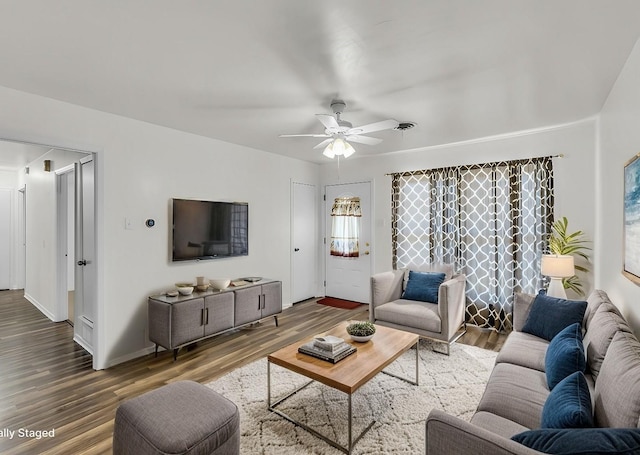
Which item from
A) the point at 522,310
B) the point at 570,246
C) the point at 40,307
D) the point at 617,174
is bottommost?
the point at 40,307

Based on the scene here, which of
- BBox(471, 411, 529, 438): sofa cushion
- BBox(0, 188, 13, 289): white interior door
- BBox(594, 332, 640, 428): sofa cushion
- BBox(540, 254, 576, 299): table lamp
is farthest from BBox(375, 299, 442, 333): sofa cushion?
BBox(0, 188, 13, 289): white interior door

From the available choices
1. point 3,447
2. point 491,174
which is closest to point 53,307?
point 3,447

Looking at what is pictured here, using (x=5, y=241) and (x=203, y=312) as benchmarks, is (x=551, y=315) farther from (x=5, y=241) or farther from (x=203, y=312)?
(x=5, y=241)

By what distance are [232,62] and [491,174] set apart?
11.3ft

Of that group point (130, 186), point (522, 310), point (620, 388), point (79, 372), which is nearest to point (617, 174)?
point (522, 310)

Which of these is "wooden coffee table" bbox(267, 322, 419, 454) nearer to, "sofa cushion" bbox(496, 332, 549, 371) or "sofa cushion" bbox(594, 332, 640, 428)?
"sofa cushion" bbox(496, 332, 549, 371)

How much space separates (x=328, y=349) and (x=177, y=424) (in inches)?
41.4

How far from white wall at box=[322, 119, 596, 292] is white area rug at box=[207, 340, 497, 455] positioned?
6.51 feet

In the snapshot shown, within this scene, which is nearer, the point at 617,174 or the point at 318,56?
the point at 318,56

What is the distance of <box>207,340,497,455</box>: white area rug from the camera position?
6.72 feet

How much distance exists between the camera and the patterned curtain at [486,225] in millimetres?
3892

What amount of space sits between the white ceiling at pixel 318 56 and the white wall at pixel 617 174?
0.49ft

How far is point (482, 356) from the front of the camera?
3322 mm

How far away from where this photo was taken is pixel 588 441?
0.98m
